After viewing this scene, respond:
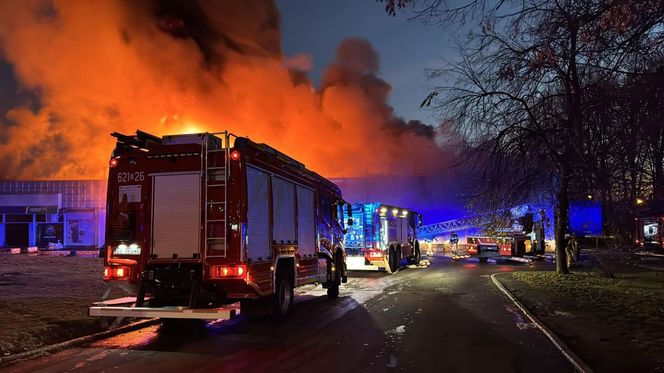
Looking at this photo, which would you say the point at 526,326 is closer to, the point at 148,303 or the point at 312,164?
the point at 148,303

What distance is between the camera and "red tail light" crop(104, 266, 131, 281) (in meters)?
8.83

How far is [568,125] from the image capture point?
37.2 ft

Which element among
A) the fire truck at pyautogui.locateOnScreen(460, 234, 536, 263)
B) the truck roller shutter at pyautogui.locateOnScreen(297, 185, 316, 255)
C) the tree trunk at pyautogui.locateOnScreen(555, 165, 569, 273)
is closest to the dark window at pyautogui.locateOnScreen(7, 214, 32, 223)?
the fire truck at pyautogui.locateOnScreen(460, 234, 536, 263)

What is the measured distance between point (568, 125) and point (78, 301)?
10.8 meters

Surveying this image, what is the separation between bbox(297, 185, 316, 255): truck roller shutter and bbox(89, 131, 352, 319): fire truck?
5.42ft

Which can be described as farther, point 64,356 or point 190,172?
point 190,172

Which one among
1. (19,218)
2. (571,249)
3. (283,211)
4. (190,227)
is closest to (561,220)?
(571,249)

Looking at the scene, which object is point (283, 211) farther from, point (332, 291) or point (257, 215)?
point (332, 291)

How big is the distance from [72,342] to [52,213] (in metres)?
44.4

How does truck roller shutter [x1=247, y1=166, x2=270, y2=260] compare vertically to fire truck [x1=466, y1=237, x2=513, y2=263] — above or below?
above

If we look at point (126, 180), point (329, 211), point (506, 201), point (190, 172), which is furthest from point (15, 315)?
point (506, 201)

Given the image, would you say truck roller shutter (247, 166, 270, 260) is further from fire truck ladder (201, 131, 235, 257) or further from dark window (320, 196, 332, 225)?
dark window (320, 196, 332, 225)

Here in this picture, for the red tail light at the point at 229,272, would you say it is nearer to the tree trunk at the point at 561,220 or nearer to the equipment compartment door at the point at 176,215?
the equipment compartment door at the point at 176,215

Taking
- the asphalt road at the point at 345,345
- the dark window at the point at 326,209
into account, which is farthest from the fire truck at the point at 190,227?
the dark window at the point at 326,209
